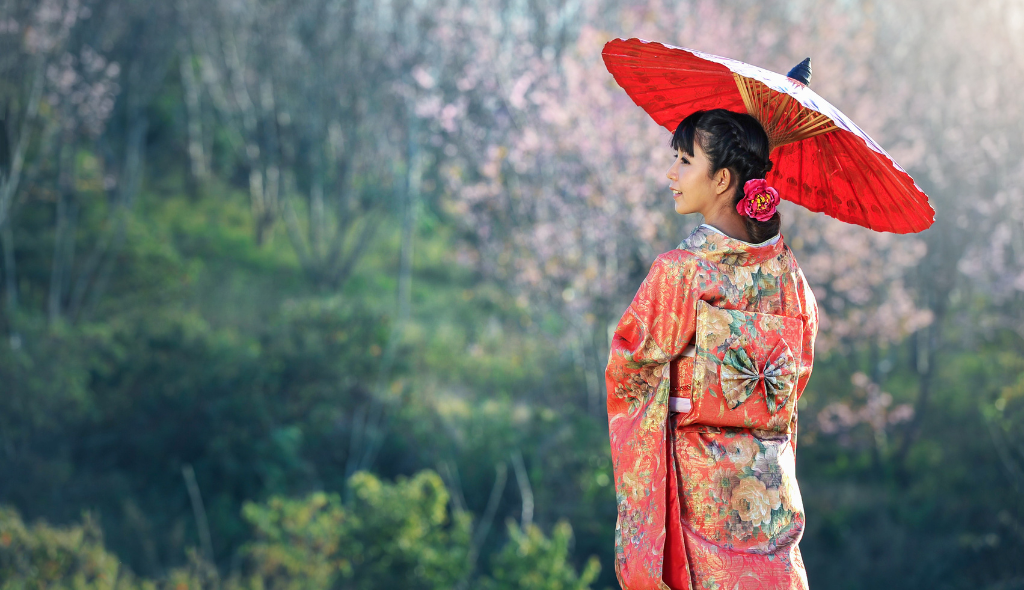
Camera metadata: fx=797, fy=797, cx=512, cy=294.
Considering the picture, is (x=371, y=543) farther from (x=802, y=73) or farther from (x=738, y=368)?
(x=802, y=73)

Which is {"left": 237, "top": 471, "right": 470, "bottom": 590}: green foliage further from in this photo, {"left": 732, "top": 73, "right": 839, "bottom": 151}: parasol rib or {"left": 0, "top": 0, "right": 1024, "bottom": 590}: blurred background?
{"left": 732, "top": 73, "right": 839, "bottom": 151}: parasol rib

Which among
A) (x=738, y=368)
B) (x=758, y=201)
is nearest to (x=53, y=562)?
(x=738, y=368)

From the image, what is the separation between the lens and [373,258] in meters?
13.1

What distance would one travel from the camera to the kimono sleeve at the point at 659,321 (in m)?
1.60

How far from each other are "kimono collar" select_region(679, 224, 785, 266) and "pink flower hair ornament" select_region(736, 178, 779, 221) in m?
0.06

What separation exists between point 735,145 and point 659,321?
397 millimetres

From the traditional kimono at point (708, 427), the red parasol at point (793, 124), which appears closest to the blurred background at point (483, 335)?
the traditional kimono at point (708, 427)

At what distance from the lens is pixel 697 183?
5.46 ft

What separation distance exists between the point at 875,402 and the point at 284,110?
950 cm

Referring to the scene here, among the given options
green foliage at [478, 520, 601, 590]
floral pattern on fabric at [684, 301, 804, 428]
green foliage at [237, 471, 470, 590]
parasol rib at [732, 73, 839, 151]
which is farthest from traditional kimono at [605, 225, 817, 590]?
green foliage at [237, 471, 470, 590]

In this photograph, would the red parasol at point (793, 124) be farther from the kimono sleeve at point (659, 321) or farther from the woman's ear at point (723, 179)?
the kimono sleeve at point (659, 321)

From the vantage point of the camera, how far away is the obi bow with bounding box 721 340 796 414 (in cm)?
159

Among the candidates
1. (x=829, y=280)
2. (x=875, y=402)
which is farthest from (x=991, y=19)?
(x=875, y=402)

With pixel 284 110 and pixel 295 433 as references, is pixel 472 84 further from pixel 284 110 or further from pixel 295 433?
pixel 284 110
